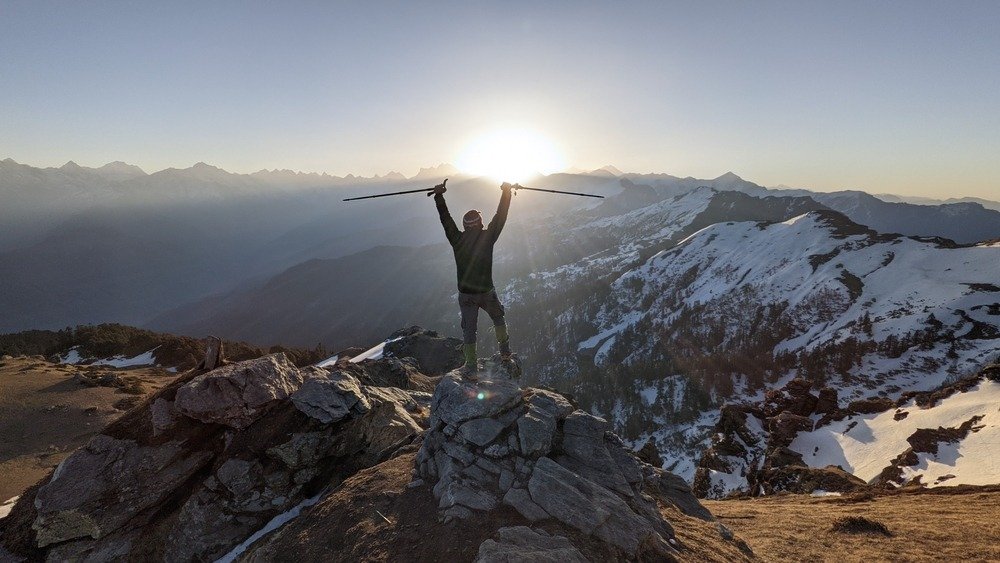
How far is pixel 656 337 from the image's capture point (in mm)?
147125

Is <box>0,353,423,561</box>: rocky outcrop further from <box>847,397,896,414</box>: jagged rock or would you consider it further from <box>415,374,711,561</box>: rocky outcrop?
<box>847,397,896,414</box>: jagged rock

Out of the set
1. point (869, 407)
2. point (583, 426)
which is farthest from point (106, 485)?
point (869, 407)

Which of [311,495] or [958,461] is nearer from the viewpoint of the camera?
[311,495]

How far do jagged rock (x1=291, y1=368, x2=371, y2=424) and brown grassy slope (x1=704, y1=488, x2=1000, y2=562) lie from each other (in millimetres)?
13338

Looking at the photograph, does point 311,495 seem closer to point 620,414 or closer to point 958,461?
point 958,461

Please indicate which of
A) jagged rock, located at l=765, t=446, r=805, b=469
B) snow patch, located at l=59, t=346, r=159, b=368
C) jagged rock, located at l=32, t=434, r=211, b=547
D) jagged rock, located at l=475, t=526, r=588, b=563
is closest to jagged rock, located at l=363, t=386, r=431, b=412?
jagged rock, located at l=32, t=434, r=211, b=547

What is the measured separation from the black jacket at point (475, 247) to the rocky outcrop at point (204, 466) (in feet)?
21.5

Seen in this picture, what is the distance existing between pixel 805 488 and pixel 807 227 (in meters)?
142

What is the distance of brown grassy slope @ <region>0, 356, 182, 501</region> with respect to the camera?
2205 cm

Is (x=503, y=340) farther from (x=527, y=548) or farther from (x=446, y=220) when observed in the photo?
(x=527, y=548)

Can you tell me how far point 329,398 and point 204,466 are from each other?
420 centimetres

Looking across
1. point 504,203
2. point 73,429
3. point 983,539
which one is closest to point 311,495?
point 504,203

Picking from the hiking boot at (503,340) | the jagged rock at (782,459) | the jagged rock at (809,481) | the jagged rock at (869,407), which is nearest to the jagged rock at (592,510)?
the hiking boot at (503,340)

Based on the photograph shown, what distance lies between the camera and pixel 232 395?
13508 millimetres
